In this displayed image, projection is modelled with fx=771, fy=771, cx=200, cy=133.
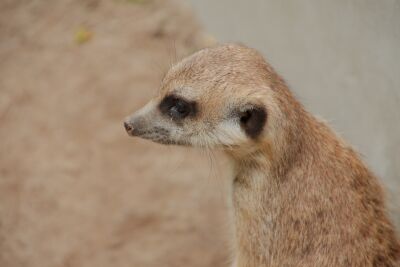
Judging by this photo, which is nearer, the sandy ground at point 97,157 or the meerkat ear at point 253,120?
the meerkat ear at point 253,120

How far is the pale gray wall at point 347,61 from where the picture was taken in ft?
12.1

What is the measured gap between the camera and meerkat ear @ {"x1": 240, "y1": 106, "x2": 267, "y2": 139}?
3.10 meters

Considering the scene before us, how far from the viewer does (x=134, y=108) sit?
5.27 meters

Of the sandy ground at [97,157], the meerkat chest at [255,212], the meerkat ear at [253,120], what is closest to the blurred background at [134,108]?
the sandy ground at [97,157]

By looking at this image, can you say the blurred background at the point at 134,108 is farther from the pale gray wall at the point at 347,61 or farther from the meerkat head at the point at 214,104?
the meerkat head at the point at 214,104

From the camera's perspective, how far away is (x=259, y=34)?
15.9 feet

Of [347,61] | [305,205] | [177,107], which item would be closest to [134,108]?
[347,61]

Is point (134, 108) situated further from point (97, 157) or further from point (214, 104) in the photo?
point (214, 104)

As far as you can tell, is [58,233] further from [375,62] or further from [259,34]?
[375,62]

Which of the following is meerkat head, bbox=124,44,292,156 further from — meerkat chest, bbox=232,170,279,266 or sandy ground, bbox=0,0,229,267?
sandy ground, bbox=0,0,229,267

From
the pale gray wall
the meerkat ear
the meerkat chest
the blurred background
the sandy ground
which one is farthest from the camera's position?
the sandy ground

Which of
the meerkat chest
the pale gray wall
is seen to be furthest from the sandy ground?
the meerkat chest

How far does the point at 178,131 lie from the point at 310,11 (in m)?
1.32

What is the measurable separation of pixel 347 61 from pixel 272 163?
1.07 meters
